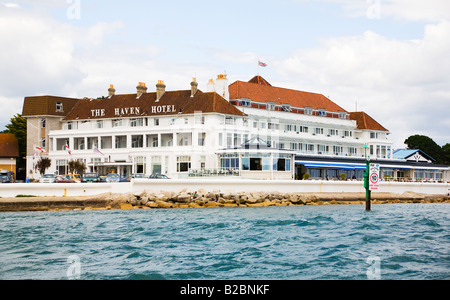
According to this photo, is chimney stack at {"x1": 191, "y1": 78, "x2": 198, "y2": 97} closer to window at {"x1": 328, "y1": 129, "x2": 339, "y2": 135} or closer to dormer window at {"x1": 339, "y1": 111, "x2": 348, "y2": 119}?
window at {"x1": 328, "y1": 129, "x2": 339, "y2": 135}

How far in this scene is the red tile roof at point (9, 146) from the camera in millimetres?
86375

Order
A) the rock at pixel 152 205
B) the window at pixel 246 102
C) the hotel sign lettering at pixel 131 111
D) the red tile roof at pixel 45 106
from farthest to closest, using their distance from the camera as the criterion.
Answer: the red tile roof at pixel 45 106 < the window at pixel 246 102 < the hotel sign lettering at pixel 131 111 < the rock at pixel 152 205

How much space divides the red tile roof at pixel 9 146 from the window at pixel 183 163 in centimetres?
2979

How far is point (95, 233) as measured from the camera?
2706cm

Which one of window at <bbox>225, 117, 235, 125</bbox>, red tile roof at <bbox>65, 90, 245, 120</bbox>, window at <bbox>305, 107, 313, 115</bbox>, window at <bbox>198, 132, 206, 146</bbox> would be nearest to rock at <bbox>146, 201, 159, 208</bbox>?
window at <bbox>198, 132, 206, 146</bbox>

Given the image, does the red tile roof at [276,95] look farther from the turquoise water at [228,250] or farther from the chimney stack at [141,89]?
the turquoise water at [228,250]

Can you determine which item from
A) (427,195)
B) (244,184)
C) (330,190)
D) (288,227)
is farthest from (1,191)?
(427,195)

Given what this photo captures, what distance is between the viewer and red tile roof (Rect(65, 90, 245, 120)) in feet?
246

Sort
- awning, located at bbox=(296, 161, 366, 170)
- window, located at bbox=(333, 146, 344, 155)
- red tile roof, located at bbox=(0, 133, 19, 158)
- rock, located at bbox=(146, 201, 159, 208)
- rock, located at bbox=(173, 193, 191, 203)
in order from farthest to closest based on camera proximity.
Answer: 1. window, located at bbox=(333, 146, 344, 155)
2. red tile roof, located at bbox=(0, 133, 19, 158)
3. awning, located at bbox=(296, 161, 366, 170)
4. rock, located at bbox=(173, 193, 191, 203)
5. rock, located at bbox=(146, 201, 159, 208)

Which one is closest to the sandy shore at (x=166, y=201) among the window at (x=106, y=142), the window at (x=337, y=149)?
the window at (x=106, y=142)

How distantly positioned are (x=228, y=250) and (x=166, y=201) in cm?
2832

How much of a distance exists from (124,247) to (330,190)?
134 feet

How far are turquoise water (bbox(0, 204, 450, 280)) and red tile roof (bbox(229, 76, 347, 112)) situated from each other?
55.3 meters
